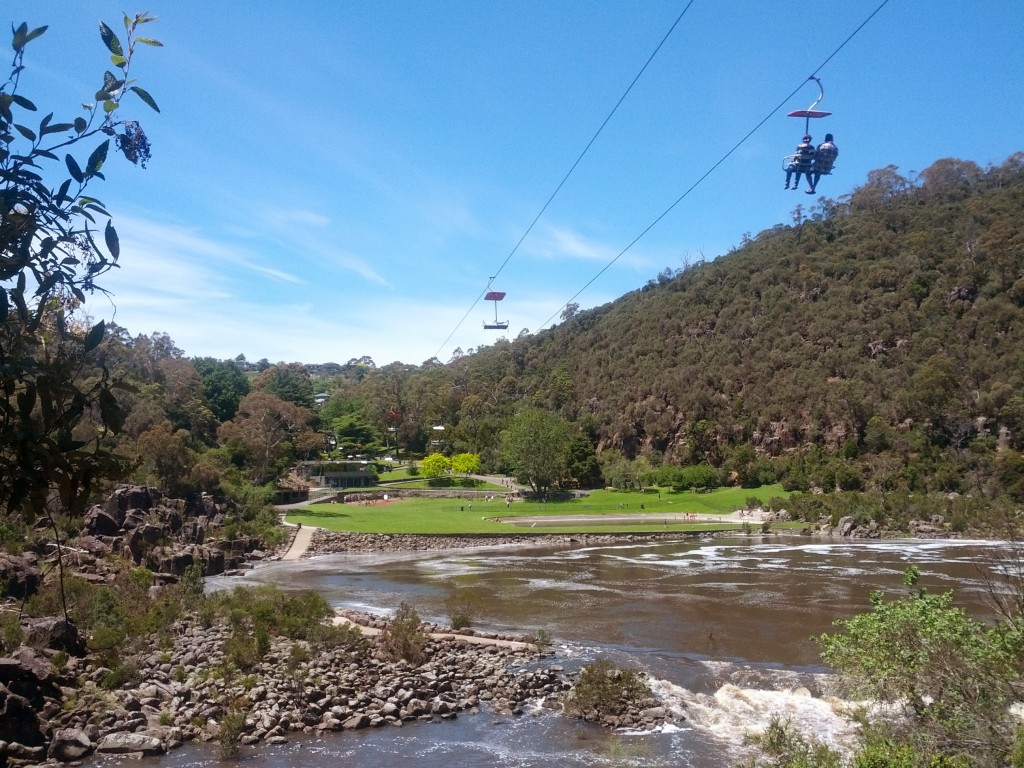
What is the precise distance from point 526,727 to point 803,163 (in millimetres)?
11038

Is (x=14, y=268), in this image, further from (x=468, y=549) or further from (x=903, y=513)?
(x=903, y=513)

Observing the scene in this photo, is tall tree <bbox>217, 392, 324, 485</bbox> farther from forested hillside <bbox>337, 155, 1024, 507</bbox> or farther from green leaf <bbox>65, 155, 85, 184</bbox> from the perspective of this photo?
green leaf <bbox>65, 155, 85, 184</bbox>

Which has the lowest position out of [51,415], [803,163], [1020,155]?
[51,415]

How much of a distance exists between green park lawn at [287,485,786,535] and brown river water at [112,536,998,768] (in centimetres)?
726

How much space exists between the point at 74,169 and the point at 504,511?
64.4 m

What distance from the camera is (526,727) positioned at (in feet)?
46.9

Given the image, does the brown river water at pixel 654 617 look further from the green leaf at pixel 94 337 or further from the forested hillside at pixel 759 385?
the forested hillside at pixel 759 385

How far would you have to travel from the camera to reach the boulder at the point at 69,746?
482 inches

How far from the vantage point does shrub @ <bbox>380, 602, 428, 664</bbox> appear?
59.3 feet

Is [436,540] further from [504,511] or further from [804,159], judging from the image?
[804,159]

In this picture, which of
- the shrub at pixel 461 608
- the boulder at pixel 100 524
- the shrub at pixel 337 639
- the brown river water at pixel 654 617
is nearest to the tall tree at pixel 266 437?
the brown river water at pixel 654 617

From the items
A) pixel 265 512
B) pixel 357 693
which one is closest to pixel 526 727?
pixel 357 693

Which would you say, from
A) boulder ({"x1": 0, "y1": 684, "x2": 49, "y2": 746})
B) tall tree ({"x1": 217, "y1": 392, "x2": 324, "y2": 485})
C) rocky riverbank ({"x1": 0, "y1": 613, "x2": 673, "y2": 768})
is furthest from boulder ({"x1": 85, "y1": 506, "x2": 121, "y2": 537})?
tall tree ({"x1": 217, "y1": 392, "x2": 324, "y2": 485})

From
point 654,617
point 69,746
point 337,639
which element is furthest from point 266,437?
point 69,746
